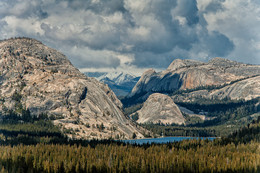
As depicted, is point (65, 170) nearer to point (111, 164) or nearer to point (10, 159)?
point (111, 164)

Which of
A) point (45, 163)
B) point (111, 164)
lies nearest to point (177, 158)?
point (111, 164)

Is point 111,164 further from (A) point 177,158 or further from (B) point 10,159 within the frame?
(B) point 10,159

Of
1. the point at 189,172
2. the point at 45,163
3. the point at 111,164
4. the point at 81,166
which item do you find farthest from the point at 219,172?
the point at 45,163

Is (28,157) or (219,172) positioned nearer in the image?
(219,172)

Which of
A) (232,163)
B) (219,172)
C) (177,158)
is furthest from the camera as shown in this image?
(177,158)

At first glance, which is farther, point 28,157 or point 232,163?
point 28,157

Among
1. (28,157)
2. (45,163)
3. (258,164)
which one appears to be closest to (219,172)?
(258,164)

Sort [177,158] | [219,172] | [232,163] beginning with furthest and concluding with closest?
[177,158] < [232,163] < [219,172]
